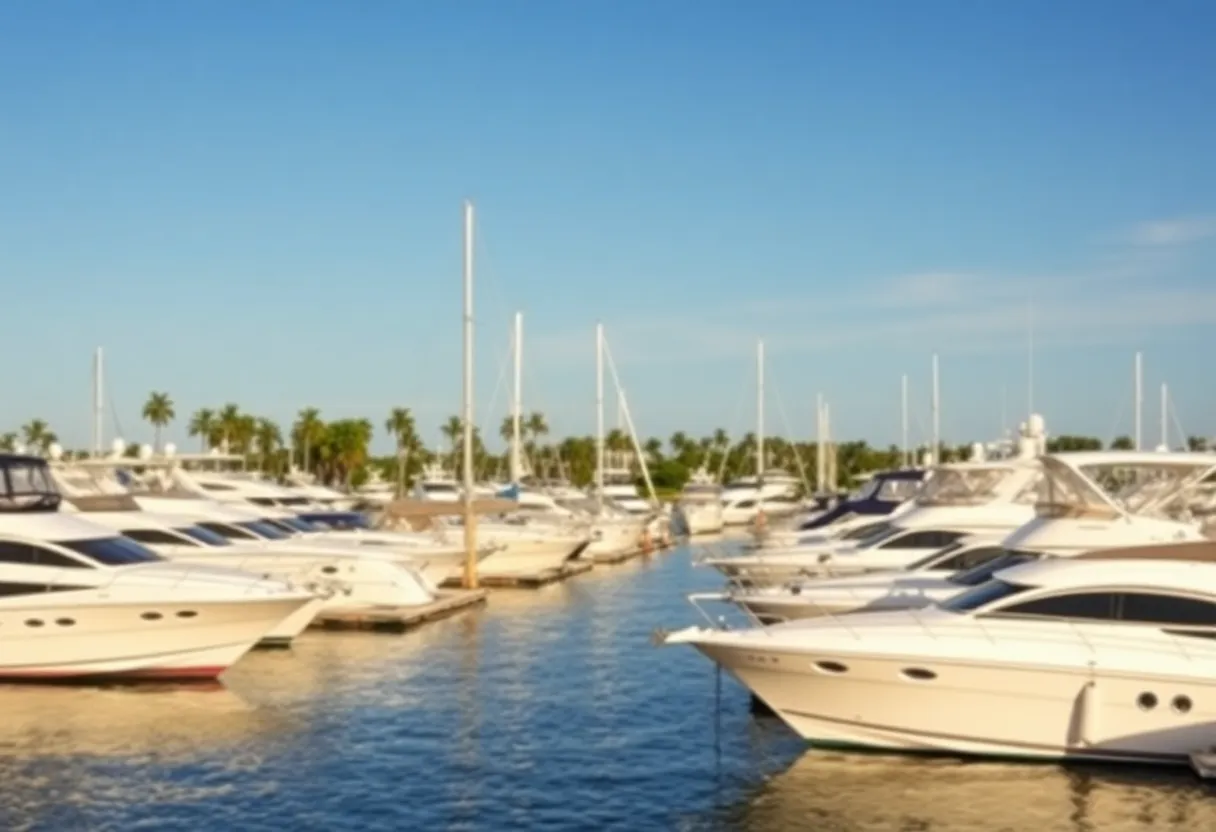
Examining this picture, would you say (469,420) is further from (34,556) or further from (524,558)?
(34,556)

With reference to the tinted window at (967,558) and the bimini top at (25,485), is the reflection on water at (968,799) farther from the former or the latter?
the bimini top at (25,485)

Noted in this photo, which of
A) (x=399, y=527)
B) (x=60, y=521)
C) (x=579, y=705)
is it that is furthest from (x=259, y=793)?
(x=399, y=527)

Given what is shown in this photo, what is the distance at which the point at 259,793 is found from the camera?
1903 cm

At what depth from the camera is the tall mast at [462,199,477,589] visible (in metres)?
43.6

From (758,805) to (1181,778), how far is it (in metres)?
5.21

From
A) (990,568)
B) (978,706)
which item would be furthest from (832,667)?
(990,568)

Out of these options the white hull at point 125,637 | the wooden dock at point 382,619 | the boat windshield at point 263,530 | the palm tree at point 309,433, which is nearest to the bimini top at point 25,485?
the white hull at point 125,637

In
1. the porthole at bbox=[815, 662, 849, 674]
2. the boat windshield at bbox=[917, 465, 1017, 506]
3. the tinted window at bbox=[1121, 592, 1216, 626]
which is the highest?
the boat windshield at bbox=[917, 465, 1017, 506]

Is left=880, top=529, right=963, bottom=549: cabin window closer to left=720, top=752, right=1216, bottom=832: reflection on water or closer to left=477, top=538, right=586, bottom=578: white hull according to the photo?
left=477, top=538, right=586, bottom=578: white hull

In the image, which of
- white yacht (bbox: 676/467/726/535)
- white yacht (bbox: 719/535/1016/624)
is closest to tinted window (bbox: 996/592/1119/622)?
white yacht (bbox: 719/535/1016/624)

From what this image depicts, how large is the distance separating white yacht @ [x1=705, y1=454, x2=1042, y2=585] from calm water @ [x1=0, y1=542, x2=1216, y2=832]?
312 inches

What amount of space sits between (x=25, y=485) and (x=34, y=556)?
2914mm

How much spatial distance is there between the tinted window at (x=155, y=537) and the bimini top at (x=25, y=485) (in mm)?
5975

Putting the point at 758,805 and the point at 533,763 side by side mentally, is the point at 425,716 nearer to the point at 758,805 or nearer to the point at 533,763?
the point at 533,763
